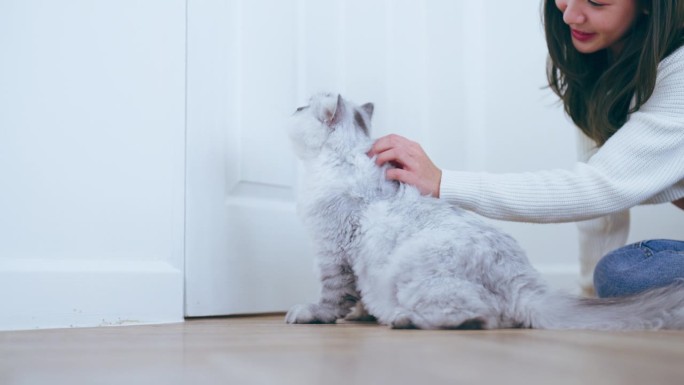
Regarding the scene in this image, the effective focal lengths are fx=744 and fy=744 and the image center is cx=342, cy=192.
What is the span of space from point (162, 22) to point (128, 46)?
107 mm

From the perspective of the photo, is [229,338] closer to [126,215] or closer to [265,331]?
[265,331]

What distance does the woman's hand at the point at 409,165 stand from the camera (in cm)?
136

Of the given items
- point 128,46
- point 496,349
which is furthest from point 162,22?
point 496,349

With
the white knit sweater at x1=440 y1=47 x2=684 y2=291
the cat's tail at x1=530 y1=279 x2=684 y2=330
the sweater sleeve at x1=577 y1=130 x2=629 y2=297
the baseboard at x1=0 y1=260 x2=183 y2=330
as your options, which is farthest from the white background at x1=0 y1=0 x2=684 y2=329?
the cat's tail at x1=530 y1=279 x2=684 y2=330

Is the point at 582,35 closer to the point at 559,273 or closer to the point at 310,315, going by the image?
the point at 310,315

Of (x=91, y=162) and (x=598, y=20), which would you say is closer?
(x=91, y=162)

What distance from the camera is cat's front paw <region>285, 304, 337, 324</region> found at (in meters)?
1.32

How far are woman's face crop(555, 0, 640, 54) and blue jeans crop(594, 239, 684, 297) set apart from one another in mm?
414

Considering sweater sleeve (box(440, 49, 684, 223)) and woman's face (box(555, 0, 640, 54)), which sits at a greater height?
woman's face (box(555, 0, 640, 54))

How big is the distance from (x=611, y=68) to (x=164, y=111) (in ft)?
2.95

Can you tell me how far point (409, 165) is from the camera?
4.51 ft

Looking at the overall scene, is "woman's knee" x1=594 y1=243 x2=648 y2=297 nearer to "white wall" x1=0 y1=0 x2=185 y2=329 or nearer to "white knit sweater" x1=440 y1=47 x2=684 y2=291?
"white knit sweater" x1=440 y1=47 x2=684 y2=291

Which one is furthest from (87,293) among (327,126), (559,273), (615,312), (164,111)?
(559,273)

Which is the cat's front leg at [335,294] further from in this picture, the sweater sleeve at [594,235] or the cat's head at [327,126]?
the sweater sleeve at [594,235]
